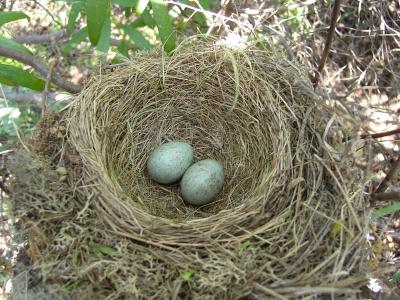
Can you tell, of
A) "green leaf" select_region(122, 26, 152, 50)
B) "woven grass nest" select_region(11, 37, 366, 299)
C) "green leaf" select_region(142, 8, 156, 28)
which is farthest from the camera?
"green leaf" select_region(122, 26, 152, 50)

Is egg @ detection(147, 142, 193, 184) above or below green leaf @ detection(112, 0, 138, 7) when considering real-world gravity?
below

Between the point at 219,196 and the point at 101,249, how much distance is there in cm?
85

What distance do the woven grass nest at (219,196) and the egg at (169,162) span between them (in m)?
0.10

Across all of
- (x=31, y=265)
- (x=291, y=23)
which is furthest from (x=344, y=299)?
(x=291, y=23)

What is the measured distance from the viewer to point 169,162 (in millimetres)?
2363

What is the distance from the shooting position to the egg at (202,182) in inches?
90.4

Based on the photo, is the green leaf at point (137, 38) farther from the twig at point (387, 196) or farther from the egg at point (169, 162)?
the twig at point (387, 196)

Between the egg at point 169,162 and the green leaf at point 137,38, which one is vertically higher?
the green leaf at point 137,38

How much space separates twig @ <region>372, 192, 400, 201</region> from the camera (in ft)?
5.96

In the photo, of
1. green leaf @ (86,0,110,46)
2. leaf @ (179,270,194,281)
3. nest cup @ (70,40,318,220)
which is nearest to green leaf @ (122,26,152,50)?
nest cup @ (70,40,318,220)

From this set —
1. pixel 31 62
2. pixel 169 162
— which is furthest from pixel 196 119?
pixel 31 62

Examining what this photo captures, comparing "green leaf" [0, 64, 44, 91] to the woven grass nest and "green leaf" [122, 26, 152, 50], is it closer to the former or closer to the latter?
the woven grass nest

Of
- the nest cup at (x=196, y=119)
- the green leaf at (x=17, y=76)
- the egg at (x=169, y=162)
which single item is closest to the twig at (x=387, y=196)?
the nest cup at (x=196, y=119)

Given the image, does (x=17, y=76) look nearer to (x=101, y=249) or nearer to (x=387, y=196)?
(x=101, y=249)
